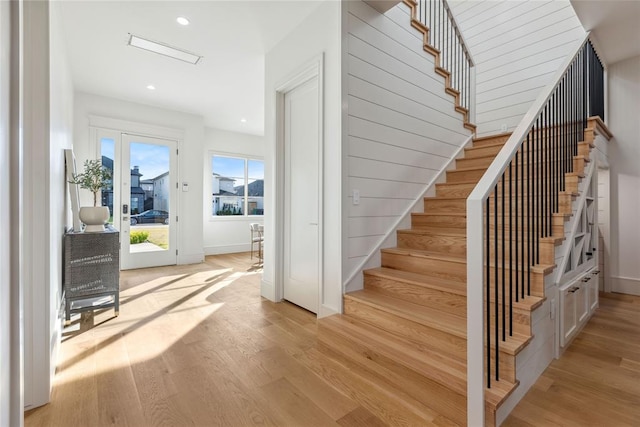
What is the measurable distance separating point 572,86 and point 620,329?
2176 millimetres

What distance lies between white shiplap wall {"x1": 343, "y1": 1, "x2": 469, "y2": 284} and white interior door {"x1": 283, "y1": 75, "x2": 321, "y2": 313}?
1.34 feet

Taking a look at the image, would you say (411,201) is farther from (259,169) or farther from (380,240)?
(259,169)

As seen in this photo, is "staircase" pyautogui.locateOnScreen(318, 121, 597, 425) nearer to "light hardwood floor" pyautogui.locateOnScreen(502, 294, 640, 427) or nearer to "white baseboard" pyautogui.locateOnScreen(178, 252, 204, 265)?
"light hardwood floor" pyautogui.locateOnScreen(502, 294, 640, 427)

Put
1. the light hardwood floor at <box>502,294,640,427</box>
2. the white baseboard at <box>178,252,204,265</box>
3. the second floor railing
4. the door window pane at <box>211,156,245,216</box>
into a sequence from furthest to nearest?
the door window pane at <box>211,156,245,216</box>, the white baseboard at <box>178,252,204,265</box>, the second floor railing, the light hardwood floor at <box>502,294,640,427</box>

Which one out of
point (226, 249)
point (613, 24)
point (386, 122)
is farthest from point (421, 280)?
point (226, 249)

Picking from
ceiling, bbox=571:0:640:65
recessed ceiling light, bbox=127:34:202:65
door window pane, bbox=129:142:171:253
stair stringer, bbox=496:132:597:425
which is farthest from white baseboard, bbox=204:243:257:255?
ceiling, bbox=571:0:640:65

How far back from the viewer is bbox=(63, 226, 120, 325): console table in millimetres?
2727

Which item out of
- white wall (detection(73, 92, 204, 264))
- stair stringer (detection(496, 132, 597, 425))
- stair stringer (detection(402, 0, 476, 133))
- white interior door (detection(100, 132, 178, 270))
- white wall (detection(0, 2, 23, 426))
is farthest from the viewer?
white wall (detection(73, 92, 204, 264))

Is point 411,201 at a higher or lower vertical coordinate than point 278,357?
higher

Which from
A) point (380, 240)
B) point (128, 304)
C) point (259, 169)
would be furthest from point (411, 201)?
point (259, 169)

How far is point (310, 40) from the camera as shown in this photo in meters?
2.92

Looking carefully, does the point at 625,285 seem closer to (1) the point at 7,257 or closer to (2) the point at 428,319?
(2) the point at 428,319

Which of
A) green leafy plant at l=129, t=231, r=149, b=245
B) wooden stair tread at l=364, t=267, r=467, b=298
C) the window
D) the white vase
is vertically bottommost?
wooden stair tread at l=364, t=267, r=467, b=298

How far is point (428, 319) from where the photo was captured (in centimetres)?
193
